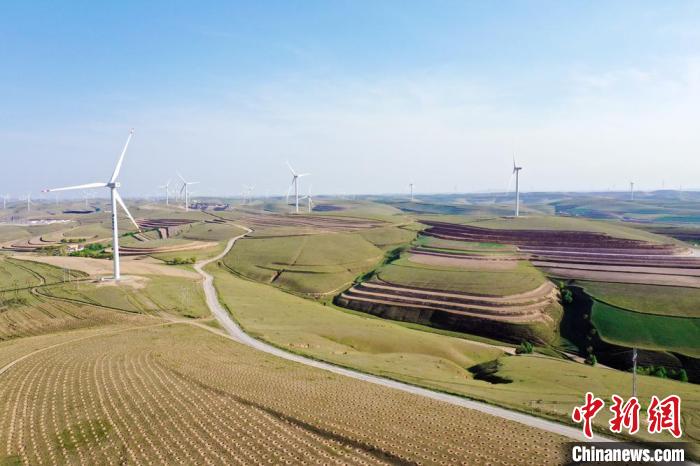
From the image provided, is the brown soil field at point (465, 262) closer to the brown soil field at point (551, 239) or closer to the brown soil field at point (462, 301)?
the brown soil field at point (462, 301)

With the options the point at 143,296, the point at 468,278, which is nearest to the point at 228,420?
the point at 143,296

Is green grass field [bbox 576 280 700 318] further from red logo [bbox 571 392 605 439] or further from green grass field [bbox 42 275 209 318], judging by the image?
green grass field [bbox 42 275 209 318]

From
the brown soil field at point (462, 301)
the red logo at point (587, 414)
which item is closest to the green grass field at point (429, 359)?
the red logo at point (587, 414)

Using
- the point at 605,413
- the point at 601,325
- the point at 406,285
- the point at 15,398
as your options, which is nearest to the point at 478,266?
the point at 406,285

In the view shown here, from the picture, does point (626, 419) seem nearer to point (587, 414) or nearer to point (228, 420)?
point (587, 414)

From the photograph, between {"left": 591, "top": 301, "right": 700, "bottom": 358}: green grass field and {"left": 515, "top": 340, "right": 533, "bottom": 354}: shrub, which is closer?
{"left": 591, "top": 301, "right": 700, "bottom": 358}: green grass field

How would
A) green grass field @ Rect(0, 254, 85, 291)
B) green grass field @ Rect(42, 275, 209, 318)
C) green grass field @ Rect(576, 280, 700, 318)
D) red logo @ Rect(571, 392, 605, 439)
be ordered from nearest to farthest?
1. red logo @ Rect(571, 392, 605, 439)
2. green grass field @ Rect(576, 280, 700, 318)
3. green grass field @ Rect(42, 275, 209, 318)
4. green grass field @ Rect(0, 254, 85, 291)

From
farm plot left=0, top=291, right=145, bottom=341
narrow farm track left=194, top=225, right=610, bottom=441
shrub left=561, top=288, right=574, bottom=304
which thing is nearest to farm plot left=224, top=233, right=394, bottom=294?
narrow farm track left=194, top=225, right=610, bottom=441
